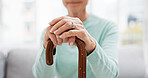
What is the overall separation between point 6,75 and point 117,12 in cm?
146

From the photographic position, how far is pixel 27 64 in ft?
5.16

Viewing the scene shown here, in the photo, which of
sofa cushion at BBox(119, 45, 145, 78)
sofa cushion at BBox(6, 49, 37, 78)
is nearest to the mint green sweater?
sofa cushion at BBox(6, 49, 37, 78)

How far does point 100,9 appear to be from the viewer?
230cm

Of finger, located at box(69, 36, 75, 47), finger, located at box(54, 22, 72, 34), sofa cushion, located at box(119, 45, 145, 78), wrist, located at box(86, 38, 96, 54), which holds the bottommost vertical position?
sofa cushion, located at box(119, 45, 145, 78)

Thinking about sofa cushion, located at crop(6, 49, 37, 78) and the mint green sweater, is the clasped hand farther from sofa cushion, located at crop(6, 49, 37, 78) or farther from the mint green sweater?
sofa cushion, located at crop(6, 49, 37, 78)

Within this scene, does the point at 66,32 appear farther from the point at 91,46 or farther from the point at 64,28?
the point at 91,46

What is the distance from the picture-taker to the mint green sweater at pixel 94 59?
0.68 meters

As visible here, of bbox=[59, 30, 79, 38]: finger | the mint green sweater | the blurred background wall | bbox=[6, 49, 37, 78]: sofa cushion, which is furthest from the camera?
the blurred background wall

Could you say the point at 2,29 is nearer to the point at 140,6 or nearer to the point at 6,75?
the point at 6,75

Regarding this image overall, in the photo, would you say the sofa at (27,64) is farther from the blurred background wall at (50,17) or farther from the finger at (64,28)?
the finger at (64,28)

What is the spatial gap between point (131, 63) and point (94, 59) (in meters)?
1.08

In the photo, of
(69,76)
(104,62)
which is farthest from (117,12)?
(104,62)

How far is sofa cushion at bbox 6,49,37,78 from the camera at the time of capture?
61.4 inches

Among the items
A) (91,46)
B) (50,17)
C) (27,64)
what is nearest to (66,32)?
(91,46)
